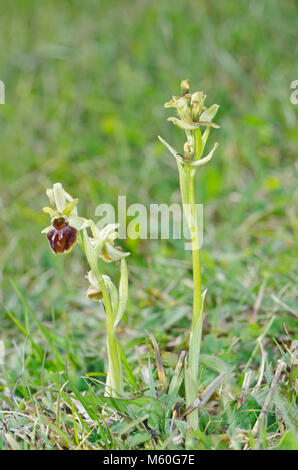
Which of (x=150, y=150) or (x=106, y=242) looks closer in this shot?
(x=106, y=242)

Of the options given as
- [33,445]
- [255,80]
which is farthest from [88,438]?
[255,80]

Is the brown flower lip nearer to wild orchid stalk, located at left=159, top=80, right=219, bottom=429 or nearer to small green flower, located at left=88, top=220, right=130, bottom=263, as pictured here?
small green flower, located at left=88, top=220, right=130, bottom=263

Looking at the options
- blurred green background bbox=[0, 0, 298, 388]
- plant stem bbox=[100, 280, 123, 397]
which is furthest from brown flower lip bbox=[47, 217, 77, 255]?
blurred green background bbox=[0, 0, 298, 388]

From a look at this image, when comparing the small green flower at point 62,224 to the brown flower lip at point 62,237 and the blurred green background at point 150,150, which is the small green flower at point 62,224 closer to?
the brown flower lip at point 62,237

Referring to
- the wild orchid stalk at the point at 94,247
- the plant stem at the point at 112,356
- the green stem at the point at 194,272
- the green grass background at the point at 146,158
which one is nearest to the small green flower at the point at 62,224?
the wild orchid stalk at the point at 94,247

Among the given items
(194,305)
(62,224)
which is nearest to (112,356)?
(194,305)

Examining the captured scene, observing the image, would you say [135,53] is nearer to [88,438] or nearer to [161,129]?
[161,129]

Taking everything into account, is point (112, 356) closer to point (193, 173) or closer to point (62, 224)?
point (62, 224)
